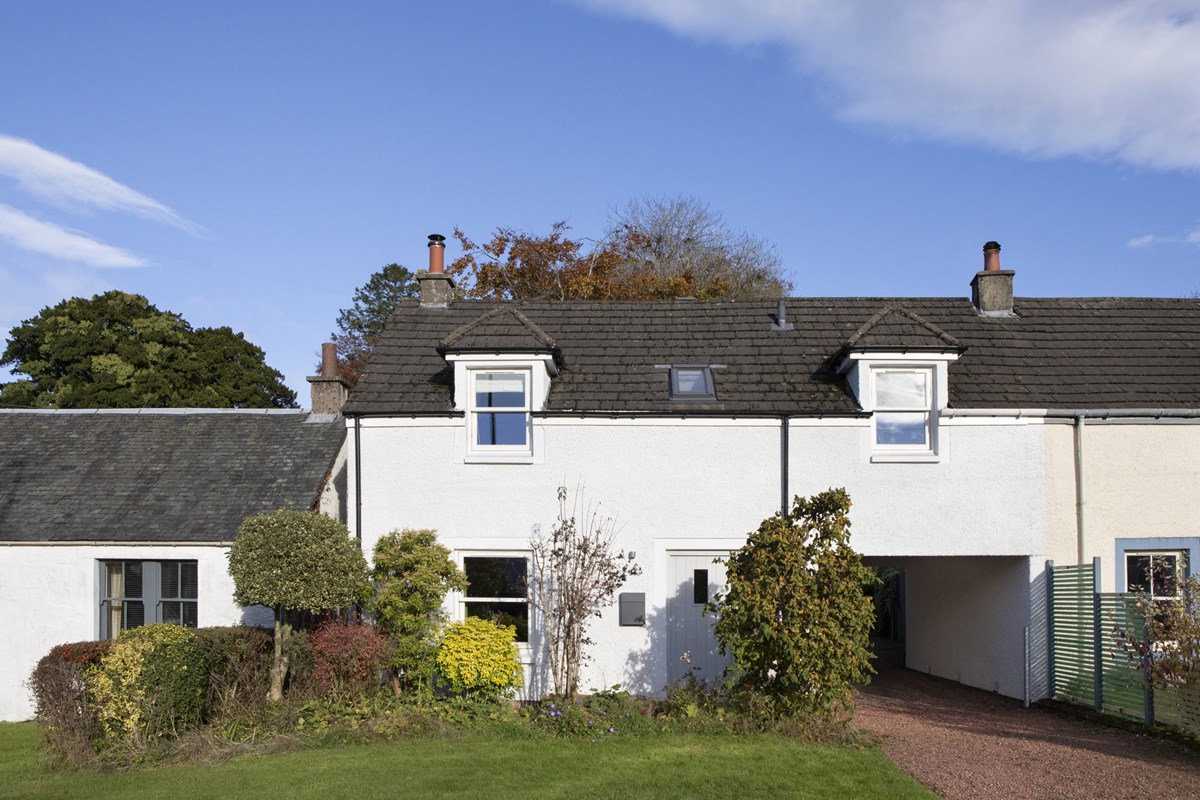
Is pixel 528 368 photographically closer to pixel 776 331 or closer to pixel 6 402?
pixel 776 331

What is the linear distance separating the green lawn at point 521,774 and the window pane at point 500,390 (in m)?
5.70

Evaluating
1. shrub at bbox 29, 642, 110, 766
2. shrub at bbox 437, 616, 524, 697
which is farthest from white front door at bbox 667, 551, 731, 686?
shrub at bbox 29, 642, 110, 766

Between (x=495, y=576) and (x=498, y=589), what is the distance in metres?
0.21

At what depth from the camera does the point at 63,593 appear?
1698 centimetres

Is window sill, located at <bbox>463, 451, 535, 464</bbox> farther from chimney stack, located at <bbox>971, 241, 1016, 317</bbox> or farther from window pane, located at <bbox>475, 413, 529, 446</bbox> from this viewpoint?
chimney stack, located at <bbox>971, 241, 1016, 317</bbox>

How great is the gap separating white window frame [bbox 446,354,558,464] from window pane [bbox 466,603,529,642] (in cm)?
232

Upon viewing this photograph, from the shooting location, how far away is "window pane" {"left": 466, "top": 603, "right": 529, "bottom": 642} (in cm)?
1536

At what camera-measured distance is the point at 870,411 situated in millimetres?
15602

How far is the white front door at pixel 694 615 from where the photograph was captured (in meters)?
15.3

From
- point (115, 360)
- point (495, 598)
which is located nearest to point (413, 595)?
point (495, 598)

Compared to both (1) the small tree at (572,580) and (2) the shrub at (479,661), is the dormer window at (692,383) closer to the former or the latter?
(1) the small tree at (572,580)

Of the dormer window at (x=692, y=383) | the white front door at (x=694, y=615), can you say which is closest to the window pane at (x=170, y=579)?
the white front door at (x=694, y=615)

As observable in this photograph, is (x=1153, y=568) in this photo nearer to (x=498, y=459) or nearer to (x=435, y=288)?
(x=498, y=459)

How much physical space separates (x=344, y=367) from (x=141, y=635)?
33.8m
